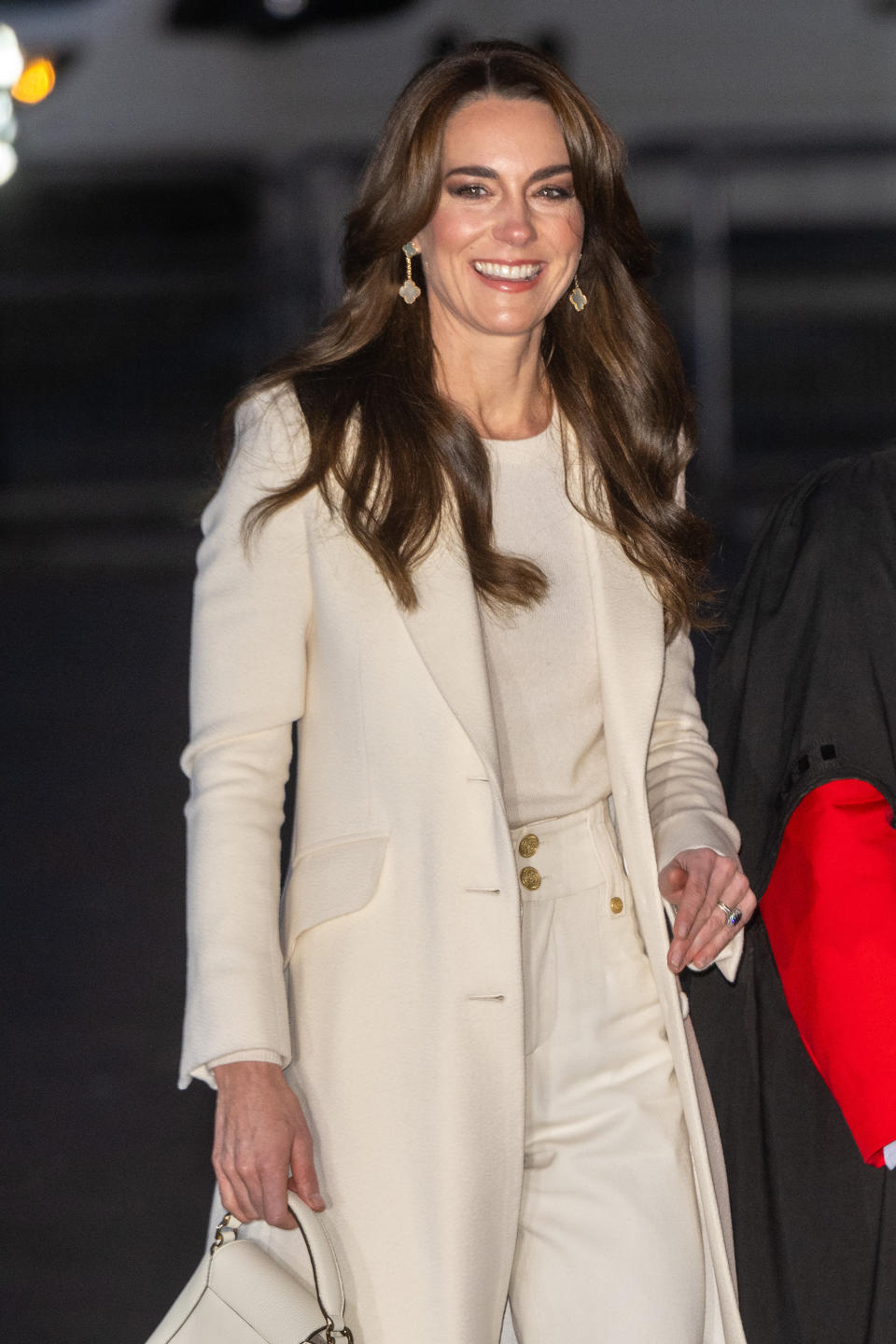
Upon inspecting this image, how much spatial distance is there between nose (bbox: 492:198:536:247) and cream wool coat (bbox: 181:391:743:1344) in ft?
1.37

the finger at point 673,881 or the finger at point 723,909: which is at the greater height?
the finger at point 673,881

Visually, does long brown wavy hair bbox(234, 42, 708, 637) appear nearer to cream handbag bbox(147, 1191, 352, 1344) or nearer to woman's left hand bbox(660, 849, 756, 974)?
woman's left hand bbox(660, 849, 756, 974)

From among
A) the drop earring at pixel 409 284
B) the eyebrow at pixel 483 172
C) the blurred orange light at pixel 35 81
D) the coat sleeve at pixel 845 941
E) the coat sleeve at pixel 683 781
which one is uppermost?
the blurred orange light at pixel 35 81

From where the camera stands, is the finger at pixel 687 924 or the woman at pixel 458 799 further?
the finger at pixel 687 924

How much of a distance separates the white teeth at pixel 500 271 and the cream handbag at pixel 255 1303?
1198 millimetres

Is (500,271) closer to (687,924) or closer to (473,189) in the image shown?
(473,189)

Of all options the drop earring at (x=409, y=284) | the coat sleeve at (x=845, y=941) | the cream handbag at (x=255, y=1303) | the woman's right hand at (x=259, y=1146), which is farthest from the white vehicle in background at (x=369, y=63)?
the cream handbag at (x=255, y=1303)

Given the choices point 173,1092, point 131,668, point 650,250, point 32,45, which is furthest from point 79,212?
point 650,250

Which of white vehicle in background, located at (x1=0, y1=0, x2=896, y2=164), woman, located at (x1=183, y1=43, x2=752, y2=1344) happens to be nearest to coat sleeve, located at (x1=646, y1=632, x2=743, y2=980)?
woman, located at (x1=183, y1=43, x2=752, y2=1344)

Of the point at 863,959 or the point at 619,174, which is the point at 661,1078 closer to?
the point at 863,959

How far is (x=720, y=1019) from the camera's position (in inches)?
95.7

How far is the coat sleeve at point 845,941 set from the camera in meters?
2.22

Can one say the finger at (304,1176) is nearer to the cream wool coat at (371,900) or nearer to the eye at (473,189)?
the cream wool coat at (371,900)

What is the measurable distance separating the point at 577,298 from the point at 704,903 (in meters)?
0.90
